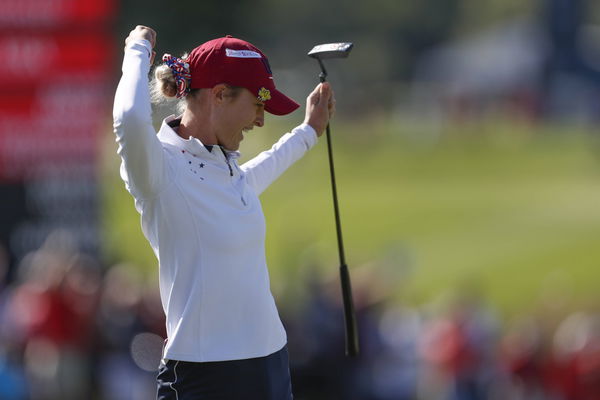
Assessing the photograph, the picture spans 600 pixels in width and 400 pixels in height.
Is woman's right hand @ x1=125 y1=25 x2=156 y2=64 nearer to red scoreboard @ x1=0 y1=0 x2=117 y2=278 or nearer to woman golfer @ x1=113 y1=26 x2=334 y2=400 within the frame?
woman golfer @ x1=113 y1=26 x2=334 y2=400

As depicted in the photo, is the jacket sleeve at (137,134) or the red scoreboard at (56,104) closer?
the jacket sleeve at (137,134)

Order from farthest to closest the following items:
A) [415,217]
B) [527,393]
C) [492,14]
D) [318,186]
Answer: [492,14] < [318,186] < [415,217] < [527,393]

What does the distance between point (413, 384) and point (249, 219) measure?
6.18 m

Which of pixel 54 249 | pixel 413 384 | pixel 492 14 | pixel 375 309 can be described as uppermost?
pixel 54 249

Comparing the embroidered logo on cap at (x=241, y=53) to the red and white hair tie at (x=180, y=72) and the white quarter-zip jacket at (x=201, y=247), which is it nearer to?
the red and white hair tie at (x=180, y=72)

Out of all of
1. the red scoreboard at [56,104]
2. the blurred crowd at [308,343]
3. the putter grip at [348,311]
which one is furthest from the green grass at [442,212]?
the putter grip at [348,311]

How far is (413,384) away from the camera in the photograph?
360 inches

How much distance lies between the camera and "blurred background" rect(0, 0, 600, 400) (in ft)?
26.8

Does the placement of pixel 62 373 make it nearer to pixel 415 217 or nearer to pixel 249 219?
pixel 249 219

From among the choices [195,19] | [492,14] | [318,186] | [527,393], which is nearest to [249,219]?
[527,393]

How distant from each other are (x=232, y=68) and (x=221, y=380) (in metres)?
0.83

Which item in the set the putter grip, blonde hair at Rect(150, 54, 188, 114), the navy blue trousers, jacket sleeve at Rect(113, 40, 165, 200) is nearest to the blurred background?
blonde hair at Rect(150, 54, 188, 114)

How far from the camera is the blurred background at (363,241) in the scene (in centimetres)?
817

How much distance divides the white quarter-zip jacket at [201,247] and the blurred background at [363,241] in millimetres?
561
